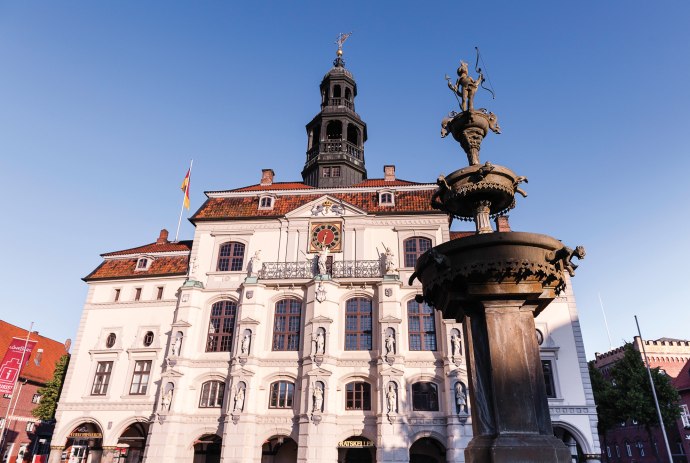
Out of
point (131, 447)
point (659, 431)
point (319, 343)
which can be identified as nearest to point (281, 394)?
point (319, 343)

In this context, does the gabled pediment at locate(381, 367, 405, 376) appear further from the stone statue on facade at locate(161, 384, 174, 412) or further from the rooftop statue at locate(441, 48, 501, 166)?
the rooftop statue at locate(441, 48, 501, 166)

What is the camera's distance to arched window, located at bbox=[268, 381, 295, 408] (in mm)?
26188

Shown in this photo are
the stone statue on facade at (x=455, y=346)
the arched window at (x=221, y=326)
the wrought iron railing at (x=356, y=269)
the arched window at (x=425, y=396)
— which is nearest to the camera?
the arched window at (x=425, y=396)

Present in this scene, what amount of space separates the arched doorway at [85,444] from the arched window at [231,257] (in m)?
12.3

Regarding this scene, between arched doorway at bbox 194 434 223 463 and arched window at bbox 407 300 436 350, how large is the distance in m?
12.6

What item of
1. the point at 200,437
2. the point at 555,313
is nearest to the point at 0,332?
the point at 200,437

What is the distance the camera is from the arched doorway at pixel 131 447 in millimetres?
28062

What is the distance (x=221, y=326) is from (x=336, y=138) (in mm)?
18036

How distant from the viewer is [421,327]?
2722 cm

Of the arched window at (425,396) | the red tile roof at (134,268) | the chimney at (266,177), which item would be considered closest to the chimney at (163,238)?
the red tile roof at (134,268)

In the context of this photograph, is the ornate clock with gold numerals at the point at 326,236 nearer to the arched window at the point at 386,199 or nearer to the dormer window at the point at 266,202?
the arched window at the point at 386,199

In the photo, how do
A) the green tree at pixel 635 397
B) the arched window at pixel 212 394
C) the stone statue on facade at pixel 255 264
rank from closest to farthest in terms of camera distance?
the arched window at pixel 212 394, the stone statue on facade at pixel 255 264, the green tree at pixel 635 397

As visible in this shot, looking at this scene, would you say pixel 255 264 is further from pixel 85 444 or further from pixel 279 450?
pixel 85 444

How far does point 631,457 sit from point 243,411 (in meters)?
48.0
